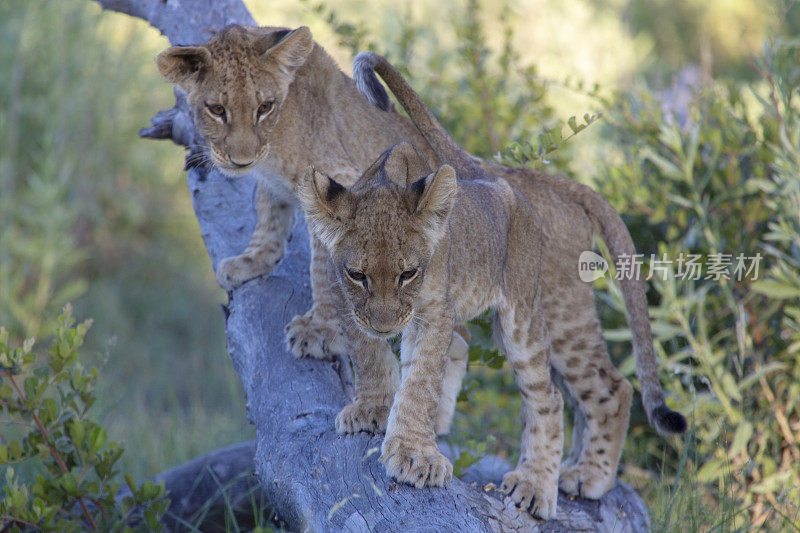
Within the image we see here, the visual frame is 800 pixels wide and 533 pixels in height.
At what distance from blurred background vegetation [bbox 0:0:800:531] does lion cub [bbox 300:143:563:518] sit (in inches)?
15.4

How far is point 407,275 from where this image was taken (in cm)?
308

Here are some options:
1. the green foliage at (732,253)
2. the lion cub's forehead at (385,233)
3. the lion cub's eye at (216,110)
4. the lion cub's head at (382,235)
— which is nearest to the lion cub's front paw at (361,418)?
the lion cub's head at (382,235)

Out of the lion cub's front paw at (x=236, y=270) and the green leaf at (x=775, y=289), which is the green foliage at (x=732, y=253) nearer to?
the green leaf at (x=775, y=289)

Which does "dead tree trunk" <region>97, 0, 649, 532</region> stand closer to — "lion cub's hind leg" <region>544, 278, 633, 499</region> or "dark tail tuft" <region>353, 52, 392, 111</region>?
"lion cub's hind leg" <region>544, 278, 633, 499</region>

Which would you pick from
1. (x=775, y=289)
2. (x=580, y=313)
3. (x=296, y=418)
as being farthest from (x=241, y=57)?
(x=775, y=289)

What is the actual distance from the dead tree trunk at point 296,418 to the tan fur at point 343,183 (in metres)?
0.15

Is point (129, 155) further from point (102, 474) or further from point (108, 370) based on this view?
point (102, 474)

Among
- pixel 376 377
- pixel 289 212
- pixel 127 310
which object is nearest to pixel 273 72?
pixel 289 212

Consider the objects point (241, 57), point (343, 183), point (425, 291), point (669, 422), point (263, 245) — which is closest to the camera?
point (425, 291)

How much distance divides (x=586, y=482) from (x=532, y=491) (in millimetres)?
603

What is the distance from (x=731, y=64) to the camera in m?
13.8

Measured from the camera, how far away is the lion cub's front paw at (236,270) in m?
4.36

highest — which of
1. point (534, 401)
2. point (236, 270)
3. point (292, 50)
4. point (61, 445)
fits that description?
point (292, 50)

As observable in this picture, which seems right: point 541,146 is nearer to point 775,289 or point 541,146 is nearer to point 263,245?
point 263,245
